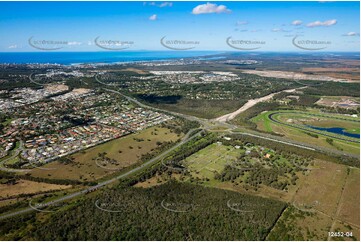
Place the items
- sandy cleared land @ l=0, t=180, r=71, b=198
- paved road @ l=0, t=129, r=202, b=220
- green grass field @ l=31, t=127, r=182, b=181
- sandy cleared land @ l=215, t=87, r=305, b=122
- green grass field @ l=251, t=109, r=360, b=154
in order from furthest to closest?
sandy cleared land @ l=215, t=87, r=305, b=122
green grass field @ l=251, t=109, r=360, b=154
green grass field @ l=31, t=127, r=182, b=181
sandy cleared land @ l=0, t=180, r=71, b=198
paved road @ l=0, t=129, r=202, b=220

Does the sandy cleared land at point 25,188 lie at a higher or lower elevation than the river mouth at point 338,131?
lower

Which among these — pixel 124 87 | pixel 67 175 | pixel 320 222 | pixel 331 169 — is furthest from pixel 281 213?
pixel 124 87

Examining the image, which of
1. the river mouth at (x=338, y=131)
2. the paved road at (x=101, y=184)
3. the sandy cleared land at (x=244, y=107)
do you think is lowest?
the paved road at (x=101, y=184)

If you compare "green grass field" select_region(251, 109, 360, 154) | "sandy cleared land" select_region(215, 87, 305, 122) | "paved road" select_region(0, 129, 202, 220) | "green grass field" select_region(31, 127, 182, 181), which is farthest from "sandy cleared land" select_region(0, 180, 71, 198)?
"green grass field" select_region(251, 109, 360, 154)

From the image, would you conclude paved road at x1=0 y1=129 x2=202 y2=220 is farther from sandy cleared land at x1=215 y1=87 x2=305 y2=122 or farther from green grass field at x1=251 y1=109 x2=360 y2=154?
green grass field at x1=251 y1=109 x2=360 y2=154

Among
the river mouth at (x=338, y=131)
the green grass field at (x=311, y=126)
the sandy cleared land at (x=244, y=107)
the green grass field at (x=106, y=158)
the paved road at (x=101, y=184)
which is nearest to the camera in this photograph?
the paved road at (x=101, y=184)

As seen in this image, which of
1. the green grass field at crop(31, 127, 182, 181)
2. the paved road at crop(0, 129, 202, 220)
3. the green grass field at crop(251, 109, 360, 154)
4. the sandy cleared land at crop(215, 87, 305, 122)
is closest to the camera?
the paved road at crop(0, 129, 202, 220)

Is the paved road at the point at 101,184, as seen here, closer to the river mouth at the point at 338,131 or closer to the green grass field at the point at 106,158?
the green grass field at the point at 106,158

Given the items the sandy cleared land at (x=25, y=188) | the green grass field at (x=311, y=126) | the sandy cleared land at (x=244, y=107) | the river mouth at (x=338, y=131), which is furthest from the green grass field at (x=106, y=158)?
the river mouth at (x=338, y=131)

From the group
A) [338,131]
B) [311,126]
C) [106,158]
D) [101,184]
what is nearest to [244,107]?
[311,126]

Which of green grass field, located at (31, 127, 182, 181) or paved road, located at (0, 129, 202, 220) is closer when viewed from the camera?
paved road, located at (0, 129, 202, 220)

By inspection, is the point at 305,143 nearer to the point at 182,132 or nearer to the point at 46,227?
the point at 182,132
